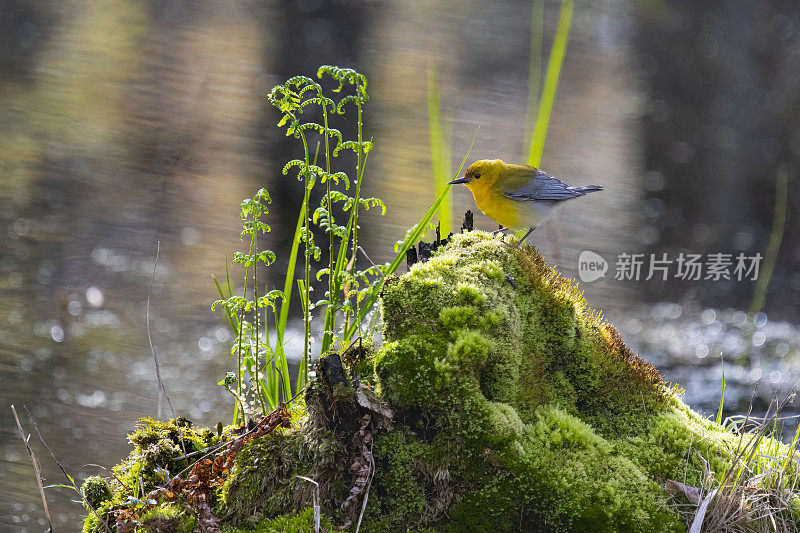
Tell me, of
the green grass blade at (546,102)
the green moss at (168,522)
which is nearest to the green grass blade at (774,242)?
the green grass blade at (546,102)

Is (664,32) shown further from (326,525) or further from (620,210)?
(326,525)

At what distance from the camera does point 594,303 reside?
6.42 metres

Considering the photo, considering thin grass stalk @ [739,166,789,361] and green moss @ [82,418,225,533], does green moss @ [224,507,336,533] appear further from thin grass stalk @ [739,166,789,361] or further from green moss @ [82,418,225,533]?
thin grass stalk @ [739,166,789,361]

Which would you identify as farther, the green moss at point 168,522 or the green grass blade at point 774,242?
the green grass blade at point 774,242

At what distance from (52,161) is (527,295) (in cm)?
751

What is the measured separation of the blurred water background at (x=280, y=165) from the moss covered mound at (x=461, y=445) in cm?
213

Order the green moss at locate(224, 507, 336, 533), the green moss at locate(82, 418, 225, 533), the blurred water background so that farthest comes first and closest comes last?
the blurred water background
the green moss at locate(82, 418, 225, 533)
the green moss at locate(224, 507, 336, 533)

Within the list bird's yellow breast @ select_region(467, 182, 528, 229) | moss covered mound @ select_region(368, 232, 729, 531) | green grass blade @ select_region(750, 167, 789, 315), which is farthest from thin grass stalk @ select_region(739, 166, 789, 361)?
moss covered mound @ select_region(368, 232, 729, 531)

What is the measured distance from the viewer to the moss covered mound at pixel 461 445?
2006mm

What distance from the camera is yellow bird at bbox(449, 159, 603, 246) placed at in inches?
121

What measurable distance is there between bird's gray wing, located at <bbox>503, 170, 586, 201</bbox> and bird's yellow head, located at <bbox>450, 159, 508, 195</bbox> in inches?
3.7

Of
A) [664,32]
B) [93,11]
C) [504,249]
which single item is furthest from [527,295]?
[93,11]

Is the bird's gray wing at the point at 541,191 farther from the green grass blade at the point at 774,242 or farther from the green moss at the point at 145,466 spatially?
the green grass blade at the point at 774,242

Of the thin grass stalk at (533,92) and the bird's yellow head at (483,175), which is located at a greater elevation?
the thin grass stalk at (533,92)
